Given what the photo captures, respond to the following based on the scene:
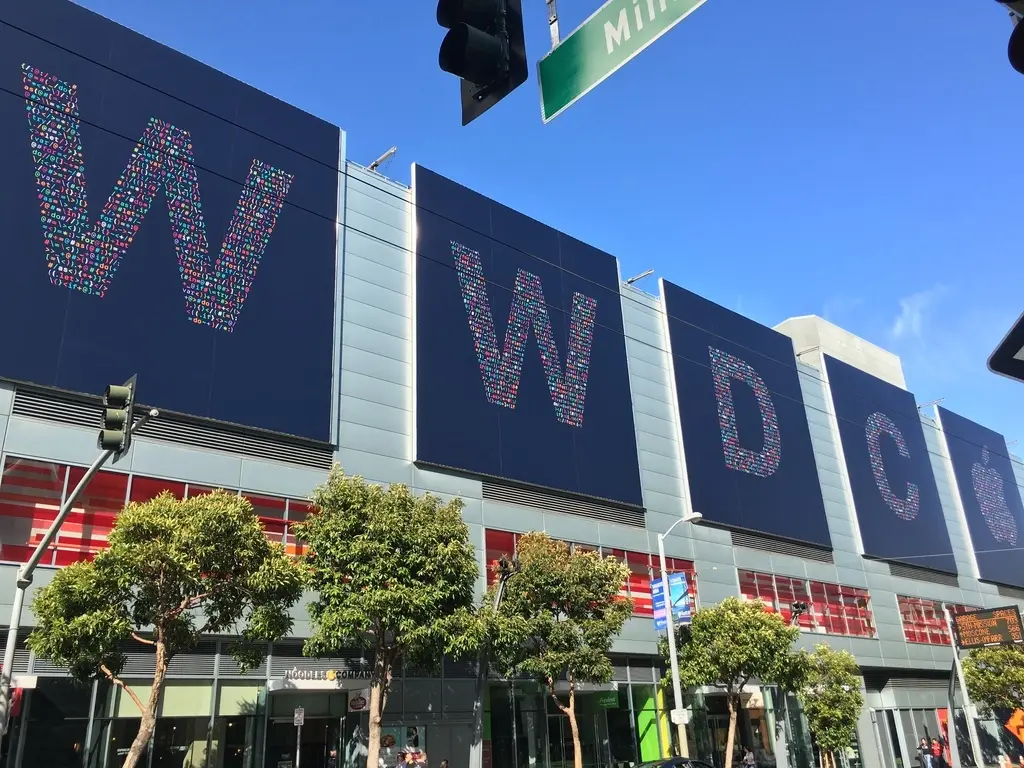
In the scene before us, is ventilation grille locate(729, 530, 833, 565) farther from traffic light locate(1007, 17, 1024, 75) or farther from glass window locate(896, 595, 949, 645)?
traffic light locate(1007, 17, 1024, 75)

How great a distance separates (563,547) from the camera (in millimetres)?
28312

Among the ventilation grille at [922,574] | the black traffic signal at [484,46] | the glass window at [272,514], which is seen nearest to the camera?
the black traffic signal at [484,46]

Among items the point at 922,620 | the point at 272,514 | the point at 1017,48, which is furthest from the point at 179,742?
the point at 922,620

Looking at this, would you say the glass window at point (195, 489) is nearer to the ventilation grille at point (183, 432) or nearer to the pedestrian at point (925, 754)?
the ventilation grille at point (183, 432)

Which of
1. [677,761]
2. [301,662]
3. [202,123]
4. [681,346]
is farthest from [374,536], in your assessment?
[681,346]

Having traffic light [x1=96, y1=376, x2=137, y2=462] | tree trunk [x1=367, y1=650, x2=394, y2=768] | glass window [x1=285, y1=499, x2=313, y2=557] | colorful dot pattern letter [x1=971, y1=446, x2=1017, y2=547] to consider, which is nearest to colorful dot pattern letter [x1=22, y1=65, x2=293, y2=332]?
glass window [x1=285, y1=499, x2=313, y2=557]

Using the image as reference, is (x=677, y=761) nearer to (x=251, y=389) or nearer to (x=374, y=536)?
(x=374, y=536)

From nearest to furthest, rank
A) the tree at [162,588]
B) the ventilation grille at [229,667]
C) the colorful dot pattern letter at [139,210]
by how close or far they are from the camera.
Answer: the tree at [162,588] < the colorful dot pattern letter at [139,210] < the ventilation grille at [229,667]

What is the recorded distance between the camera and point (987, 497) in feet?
206

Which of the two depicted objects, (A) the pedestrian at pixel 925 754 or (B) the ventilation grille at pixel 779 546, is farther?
(B) the ventilation grille at pixel 779 546

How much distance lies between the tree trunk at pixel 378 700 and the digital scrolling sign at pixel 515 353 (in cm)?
864

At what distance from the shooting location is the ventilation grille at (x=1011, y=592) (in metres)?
60.1

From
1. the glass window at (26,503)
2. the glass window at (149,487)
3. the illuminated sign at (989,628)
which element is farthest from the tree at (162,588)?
the illuminated sign at (989,628)

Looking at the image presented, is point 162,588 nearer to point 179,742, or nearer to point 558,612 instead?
point 179,742
